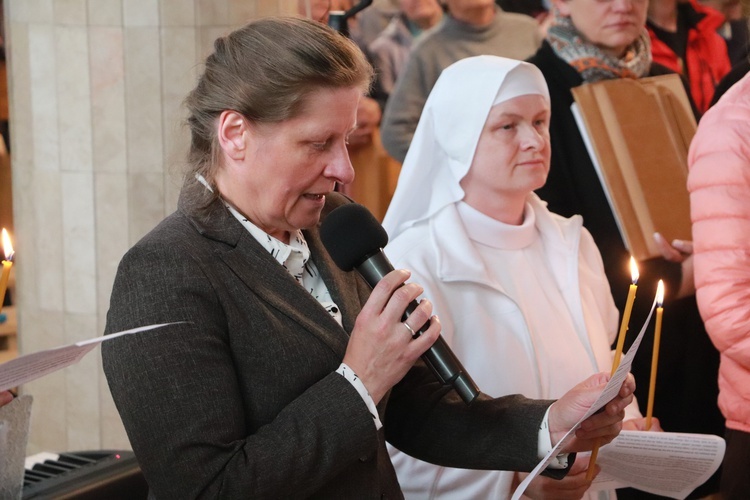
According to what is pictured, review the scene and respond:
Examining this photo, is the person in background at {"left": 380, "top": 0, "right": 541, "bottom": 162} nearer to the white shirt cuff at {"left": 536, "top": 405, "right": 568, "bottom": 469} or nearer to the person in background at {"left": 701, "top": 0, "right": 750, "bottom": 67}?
the person in background at {"left": 701, "top": 0, "right": 750, "bottom": 67}

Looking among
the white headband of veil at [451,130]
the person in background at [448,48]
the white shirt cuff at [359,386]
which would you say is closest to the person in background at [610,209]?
the person in background at [448,48]

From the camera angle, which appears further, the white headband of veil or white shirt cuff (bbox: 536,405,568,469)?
the white headband of veil

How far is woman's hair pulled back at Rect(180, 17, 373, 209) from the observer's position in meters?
1.95

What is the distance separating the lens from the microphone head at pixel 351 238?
6.49 ft

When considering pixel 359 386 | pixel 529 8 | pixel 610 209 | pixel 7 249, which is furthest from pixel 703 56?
pixel 7 249

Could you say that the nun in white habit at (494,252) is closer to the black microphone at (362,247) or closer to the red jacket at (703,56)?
the black microphone at (362,247)

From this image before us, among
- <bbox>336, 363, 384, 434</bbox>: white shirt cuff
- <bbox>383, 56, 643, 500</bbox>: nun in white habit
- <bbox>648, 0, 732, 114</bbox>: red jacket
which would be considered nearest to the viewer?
<bbox>336, 363, 384, 434</bbox>: white shirt cuff

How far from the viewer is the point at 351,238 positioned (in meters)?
1.98

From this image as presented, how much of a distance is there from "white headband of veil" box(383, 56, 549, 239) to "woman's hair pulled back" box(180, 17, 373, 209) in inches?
47.3

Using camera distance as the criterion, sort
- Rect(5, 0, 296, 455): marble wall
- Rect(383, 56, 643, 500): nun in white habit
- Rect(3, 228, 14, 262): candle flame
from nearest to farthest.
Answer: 1. Rect(3, 228, 14, 262): candle flame
2. Rect(383, 56, 643, 500): nun in white habit
3. Rect(5, 0, 296, 455): marble wall

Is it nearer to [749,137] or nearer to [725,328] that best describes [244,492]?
[725,328]

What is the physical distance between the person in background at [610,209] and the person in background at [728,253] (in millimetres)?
Answer: 990

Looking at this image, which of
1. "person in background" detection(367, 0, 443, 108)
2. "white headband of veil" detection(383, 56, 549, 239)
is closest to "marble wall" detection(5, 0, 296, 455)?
"person in background" detection(367, 0, 443, 108)

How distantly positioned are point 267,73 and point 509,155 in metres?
1.41
